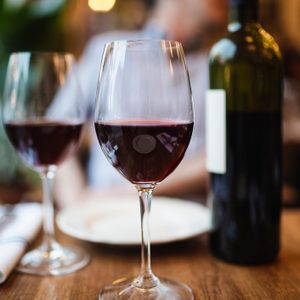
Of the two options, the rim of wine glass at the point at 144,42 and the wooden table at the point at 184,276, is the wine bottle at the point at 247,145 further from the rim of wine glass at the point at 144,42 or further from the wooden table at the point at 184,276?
the rim of wine glass at the point at 144,42

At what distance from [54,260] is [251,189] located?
1.10 ft

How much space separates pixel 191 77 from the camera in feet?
6.95

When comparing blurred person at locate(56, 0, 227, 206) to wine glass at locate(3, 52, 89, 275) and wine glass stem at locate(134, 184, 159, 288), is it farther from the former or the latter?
wine glass stem at locate(134, 184, 159, 288)

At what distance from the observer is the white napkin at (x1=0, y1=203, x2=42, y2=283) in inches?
26.4

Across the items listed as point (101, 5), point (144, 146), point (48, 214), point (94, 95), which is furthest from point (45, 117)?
point (101, 5)

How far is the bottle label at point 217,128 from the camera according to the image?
28.1 inches

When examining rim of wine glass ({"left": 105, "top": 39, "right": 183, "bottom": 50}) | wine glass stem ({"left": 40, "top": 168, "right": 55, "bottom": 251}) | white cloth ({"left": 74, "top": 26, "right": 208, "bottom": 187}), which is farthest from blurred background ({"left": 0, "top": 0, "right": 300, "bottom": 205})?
rim of wine glass ({"left": 105, "top": 39, "right": 183, "bottom": 50})

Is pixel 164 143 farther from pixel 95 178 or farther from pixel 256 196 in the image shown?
pixel 95 178

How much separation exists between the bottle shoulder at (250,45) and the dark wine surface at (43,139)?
282 mm

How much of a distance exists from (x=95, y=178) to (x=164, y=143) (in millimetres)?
1486

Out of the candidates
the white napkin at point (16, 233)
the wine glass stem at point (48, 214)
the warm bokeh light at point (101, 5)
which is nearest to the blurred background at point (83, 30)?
the warm bokeh light at point (101, 5)

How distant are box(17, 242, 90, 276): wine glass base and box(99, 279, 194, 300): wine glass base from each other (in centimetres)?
10

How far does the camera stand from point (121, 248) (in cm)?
80

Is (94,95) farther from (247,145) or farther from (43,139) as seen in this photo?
(247,145)
